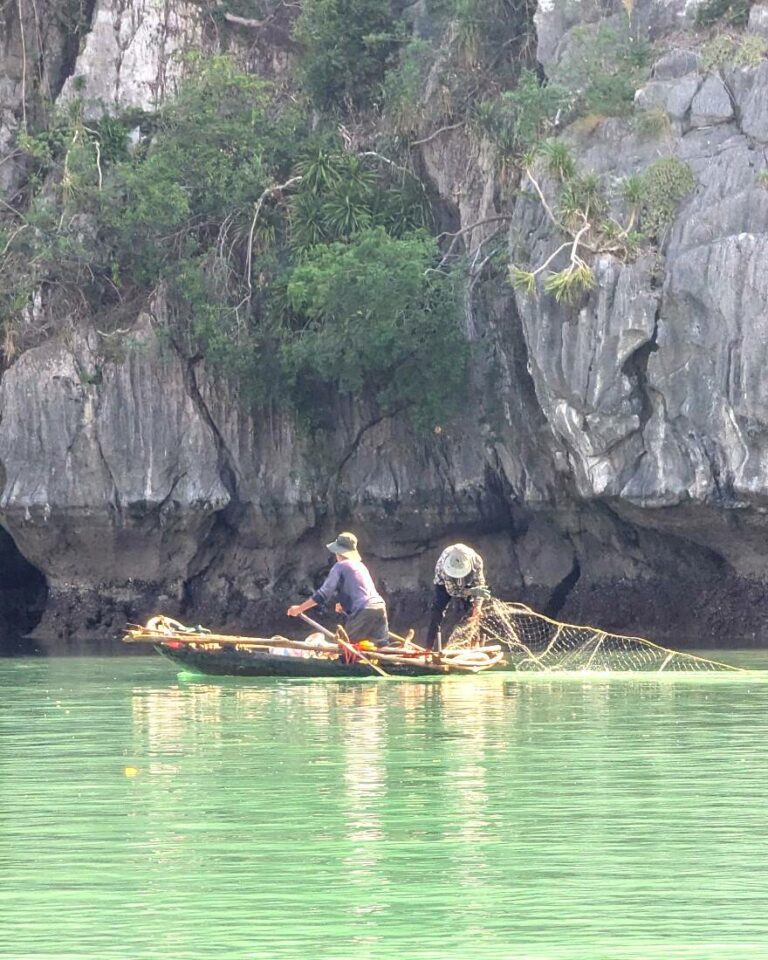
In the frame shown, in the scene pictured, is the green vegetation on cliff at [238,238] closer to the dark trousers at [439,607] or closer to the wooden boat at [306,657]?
the dark trousers at [439,607]

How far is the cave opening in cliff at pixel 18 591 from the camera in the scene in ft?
108

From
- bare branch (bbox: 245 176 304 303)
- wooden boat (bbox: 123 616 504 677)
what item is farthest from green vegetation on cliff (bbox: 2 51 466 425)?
wooden boat (bbox: 123 616 504 677)

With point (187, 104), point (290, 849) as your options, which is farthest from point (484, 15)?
point (290, 849)

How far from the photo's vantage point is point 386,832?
952 cm

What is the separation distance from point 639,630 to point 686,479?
366 centimetres

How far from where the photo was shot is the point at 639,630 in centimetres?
2781

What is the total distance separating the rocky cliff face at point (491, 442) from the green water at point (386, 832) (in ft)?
29.8

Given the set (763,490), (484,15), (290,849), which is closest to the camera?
(290,849)

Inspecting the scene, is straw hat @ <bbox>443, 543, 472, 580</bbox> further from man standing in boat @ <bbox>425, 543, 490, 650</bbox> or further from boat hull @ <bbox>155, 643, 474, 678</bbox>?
boat hull @ <bbox>155, 643, 474, 678</bbox>

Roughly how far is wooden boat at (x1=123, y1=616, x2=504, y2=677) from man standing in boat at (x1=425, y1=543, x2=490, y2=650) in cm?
177

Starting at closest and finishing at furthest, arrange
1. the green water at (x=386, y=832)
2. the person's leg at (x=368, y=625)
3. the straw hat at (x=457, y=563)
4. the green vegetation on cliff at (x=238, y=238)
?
the green water at (x=386, y=832)
the person's leg at (x=368, y=625)
the straw hat at (x=457, y=563)
the green vegetation on cliff at (x=238, y=238)

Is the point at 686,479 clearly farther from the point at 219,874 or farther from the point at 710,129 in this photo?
the point at 219,874

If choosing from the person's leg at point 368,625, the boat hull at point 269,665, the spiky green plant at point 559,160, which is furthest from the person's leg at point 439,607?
the spiky green plant at point 559,160

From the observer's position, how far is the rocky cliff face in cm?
2469
